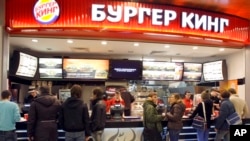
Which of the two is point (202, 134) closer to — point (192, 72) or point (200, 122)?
point (200, 122)

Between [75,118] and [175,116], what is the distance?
2.04 meters

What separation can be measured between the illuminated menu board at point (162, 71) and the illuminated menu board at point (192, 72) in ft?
0.65

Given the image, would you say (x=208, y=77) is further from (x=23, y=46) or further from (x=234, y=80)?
(x=23, y=46)

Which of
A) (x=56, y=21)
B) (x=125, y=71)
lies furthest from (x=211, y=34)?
(x=56, y=21)

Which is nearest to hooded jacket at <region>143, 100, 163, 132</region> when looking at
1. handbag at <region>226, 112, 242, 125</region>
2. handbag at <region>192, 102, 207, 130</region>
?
handbag at <region>192, 102, 207, 130</region>

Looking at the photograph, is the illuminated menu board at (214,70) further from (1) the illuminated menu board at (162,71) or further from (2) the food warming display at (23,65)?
(2) the food warming display at (23,65)

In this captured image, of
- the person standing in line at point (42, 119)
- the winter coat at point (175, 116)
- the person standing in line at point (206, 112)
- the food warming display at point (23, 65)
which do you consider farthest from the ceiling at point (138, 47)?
the person standing in line at point (42, 119)

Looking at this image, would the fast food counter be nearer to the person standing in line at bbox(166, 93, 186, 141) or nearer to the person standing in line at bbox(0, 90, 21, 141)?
the person standing in line at bbox(166, 93, 186, 141)

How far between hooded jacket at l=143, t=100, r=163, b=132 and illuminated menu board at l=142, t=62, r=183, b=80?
154 inches

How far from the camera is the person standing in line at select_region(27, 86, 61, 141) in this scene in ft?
17.1

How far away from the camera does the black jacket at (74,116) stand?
17.3ft

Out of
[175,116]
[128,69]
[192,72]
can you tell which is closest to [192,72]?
[192,72]

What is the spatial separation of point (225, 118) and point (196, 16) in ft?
9.11

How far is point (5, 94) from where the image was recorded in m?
5.50
